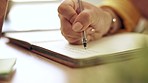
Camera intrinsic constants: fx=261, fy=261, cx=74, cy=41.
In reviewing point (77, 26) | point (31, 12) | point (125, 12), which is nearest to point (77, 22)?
point (77, 26)

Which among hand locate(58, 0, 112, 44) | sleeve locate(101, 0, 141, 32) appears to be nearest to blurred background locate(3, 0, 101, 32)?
sleeve locate(101, 0, 141, 32)

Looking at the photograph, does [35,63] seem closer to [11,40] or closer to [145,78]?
[11,40]

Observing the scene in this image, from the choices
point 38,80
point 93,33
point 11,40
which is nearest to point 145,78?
point 38,80

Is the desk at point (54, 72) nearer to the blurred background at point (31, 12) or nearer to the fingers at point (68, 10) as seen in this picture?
the fingers at point (68, 10)

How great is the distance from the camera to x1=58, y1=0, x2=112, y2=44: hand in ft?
1.93

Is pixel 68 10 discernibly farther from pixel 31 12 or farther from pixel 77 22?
pixel 31 12

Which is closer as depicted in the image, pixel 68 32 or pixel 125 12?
pixel 68 32

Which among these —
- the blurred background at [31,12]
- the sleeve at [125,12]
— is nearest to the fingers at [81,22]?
the sleeve at [125,12]

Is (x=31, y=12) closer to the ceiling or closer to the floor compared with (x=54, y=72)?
closer to the ceiling

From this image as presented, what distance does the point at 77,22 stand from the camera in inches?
23.0

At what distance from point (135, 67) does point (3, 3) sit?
0.39 metres

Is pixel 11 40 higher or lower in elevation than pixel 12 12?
lower

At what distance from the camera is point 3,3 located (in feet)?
1.61

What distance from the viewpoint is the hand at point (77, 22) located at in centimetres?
59
